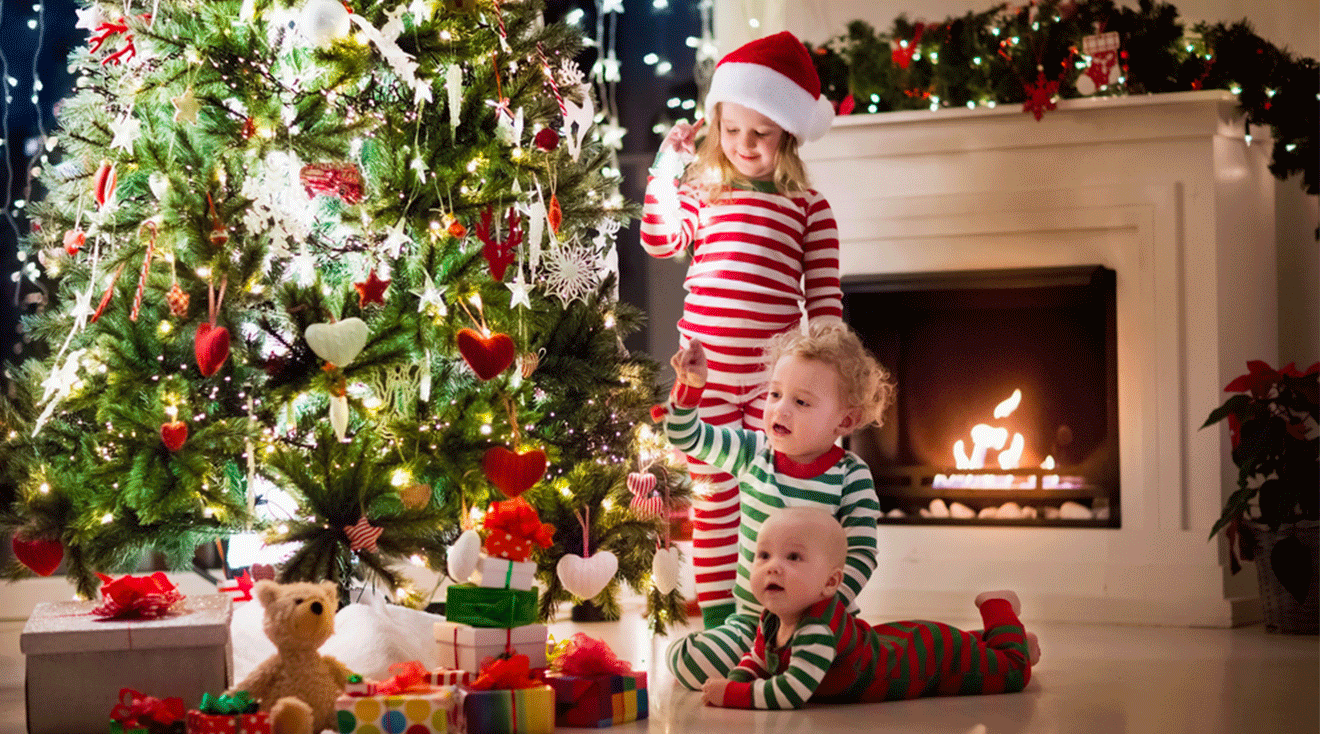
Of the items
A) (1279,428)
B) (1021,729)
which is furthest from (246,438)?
(1279,428)

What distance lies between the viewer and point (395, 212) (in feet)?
9.37

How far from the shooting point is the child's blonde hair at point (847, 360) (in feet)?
8.87

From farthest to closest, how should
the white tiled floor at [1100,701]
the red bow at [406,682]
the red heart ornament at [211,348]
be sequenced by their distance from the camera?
the red heart ornament at [211,348]
the white tiled floor at [1100,701]
the red bow at [406,682]

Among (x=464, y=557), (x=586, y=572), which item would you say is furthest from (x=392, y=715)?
(x=586, y=572)

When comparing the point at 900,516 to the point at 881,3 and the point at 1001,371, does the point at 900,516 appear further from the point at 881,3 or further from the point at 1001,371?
the point at 881,3

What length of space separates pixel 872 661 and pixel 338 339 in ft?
3.67

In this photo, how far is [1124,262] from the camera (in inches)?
157

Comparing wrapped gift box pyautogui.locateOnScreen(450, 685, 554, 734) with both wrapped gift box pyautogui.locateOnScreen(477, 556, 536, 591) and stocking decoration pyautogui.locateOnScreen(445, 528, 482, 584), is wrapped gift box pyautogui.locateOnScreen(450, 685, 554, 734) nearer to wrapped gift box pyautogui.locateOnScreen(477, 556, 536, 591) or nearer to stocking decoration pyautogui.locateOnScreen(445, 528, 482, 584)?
wrapped gift box pyautogui.locateOnScreen(477, 556, 536, 591)

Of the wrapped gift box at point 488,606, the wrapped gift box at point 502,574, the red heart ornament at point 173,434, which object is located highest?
the red heart ornament at point 173,434

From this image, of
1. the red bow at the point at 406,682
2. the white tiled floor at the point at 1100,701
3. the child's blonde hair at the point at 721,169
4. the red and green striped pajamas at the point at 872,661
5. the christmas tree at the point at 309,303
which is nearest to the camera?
the red bow at the point at 406,682

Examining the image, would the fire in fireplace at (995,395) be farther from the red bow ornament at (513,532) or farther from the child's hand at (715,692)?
the red bow ornament at (513,532)

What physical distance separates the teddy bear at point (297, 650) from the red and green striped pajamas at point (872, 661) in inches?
27.2

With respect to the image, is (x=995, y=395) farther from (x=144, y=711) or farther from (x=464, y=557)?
(x=144, y=711)

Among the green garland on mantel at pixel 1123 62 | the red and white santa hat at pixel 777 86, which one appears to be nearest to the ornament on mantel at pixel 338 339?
the red and white santa hat at pixel 777 86
